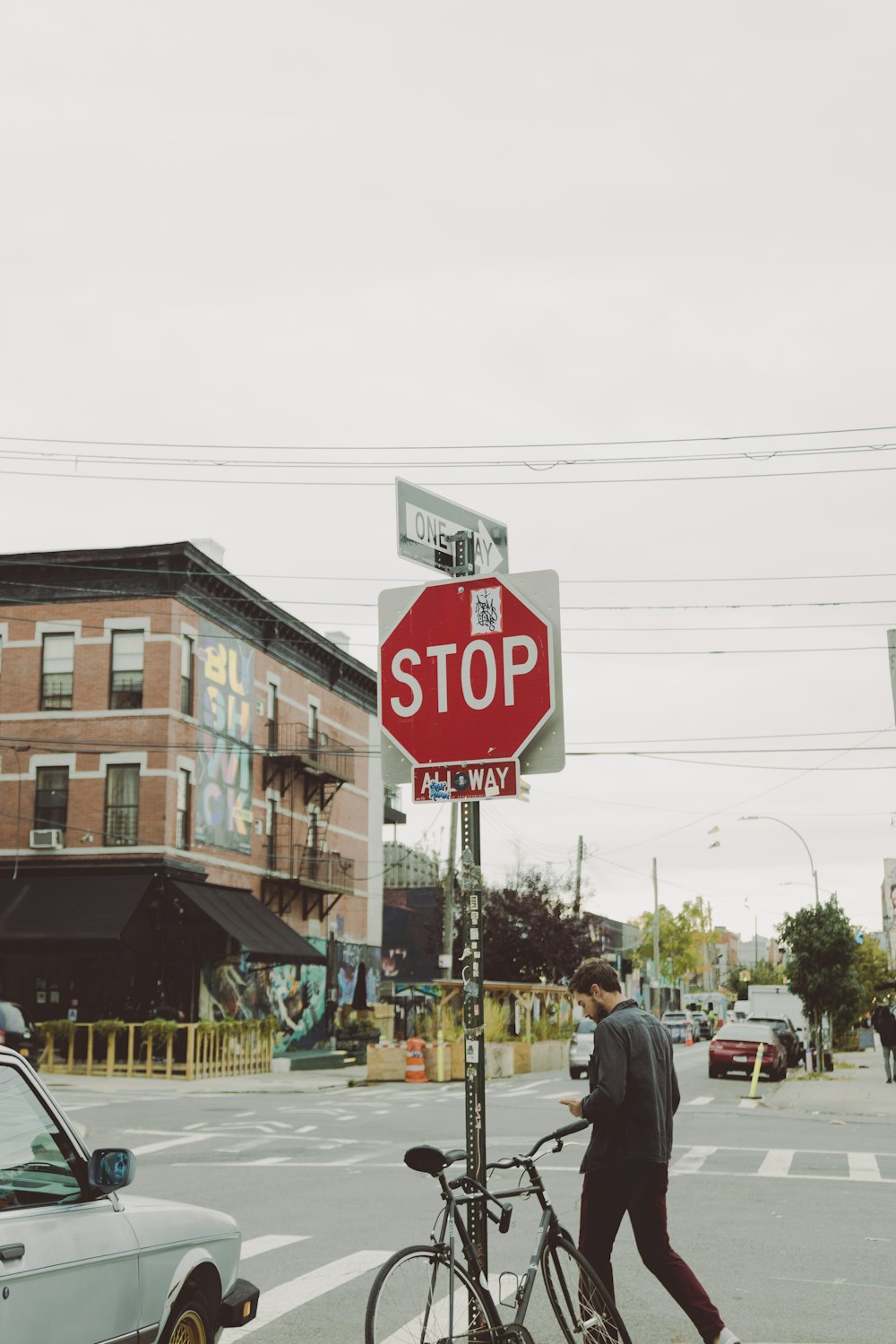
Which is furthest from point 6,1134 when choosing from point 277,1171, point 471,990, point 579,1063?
point 579,1063

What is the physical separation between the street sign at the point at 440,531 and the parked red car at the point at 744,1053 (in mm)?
29278

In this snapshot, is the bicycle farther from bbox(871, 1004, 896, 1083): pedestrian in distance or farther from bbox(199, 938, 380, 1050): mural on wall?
bbox(199, 938, 380, 1050): mural on wall

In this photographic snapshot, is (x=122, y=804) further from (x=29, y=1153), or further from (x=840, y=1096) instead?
(x=29, y=1153)

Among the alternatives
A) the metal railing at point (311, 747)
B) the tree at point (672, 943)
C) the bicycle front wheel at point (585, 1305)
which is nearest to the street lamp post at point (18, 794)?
the metal railing at point (311, 747)

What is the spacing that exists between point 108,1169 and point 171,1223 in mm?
700

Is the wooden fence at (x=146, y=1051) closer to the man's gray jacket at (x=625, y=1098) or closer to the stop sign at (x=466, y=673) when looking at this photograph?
the man's gray jacket at (x=625, y=1098)

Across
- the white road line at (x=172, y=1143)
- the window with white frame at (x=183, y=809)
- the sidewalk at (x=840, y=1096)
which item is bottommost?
the sidewalk at (x=840, y=1096)

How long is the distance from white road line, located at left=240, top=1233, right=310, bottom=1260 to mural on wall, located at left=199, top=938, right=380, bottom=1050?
25.0 metres

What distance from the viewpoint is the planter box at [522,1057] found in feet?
117

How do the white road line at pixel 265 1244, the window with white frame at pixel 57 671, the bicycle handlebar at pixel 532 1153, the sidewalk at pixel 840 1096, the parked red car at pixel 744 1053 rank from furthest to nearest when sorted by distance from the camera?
1. the window with white frame at pixel 57 671
2. the parked red car at pixel 744 1053
3. the sidewalk at pixel 840 1096
4. the white road line at pixel 265 1244
5. the bicycle handlebar at pixel 532 1153

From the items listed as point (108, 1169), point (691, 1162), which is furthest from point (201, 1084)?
point (108, 1169)

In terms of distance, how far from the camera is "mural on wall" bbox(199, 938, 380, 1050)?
35594 mm

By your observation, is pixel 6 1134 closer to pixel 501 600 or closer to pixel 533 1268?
pixel 533 1268

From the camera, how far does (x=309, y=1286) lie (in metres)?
8.52
